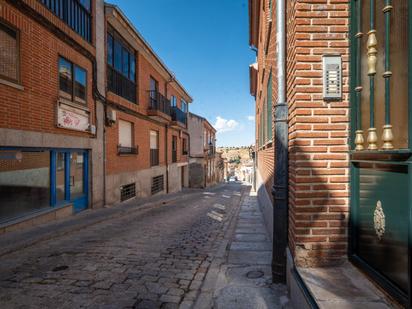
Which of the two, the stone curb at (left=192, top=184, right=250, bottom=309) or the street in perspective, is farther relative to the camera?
the stone curb at (left=192, top=184, right=250, bottom=309)

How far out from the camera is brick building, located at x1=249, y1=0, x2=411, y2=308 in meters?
2.11

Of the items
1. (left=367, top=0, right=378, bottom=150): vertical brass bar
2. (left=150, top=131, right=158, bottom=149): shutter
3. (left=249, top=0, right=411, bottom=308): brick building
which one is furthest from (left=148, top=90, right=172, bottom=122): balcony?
(left=367, top=0, right=378, bottom=150): vertical brass bar

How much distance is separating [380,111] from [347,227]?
1330 millimetres

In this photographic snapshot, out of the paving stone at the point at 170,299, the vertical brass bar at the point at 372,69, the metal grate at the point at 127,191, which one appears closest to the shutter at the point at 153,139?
the metal grate at the point at 127,191

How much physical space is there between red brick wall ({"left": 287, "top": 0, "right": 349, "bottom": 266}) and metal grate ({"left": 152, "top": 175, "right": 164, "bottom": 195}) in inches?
539

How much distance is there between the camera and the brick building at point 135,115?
10.9 metres

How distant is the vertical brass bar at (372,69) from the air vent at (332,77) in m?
0.47

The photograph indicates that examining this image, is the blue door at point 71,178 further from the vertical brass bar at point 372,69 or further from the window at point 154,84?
the vertical brass bar at point 372,69

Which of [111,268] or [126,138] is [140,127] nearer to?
[126,138]

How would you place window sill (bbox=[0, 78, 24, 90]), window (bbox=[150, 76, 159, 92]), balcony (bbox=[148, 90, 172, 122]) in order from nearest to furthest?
window sill (bbox=[0, 78, 24, 90]) < balcony (bbox=[148, 90, 172, 122]) < window (bbox=[150, 76, 159, 92])

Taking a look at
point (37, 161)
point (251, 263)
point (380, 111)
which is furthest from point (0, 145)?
point (380, 111)

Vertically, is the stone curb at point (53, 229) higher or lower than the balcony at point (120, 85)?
lower

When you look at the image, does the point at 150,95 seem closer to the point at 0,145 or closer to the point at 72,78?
the point at 72,78

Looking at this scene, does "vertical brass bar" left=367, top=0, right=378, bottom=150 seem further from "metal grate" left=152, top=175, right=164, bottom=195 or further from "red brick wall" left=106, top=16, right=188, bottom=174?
"metal grate" left=152, top=175, right=164, bottom=195
